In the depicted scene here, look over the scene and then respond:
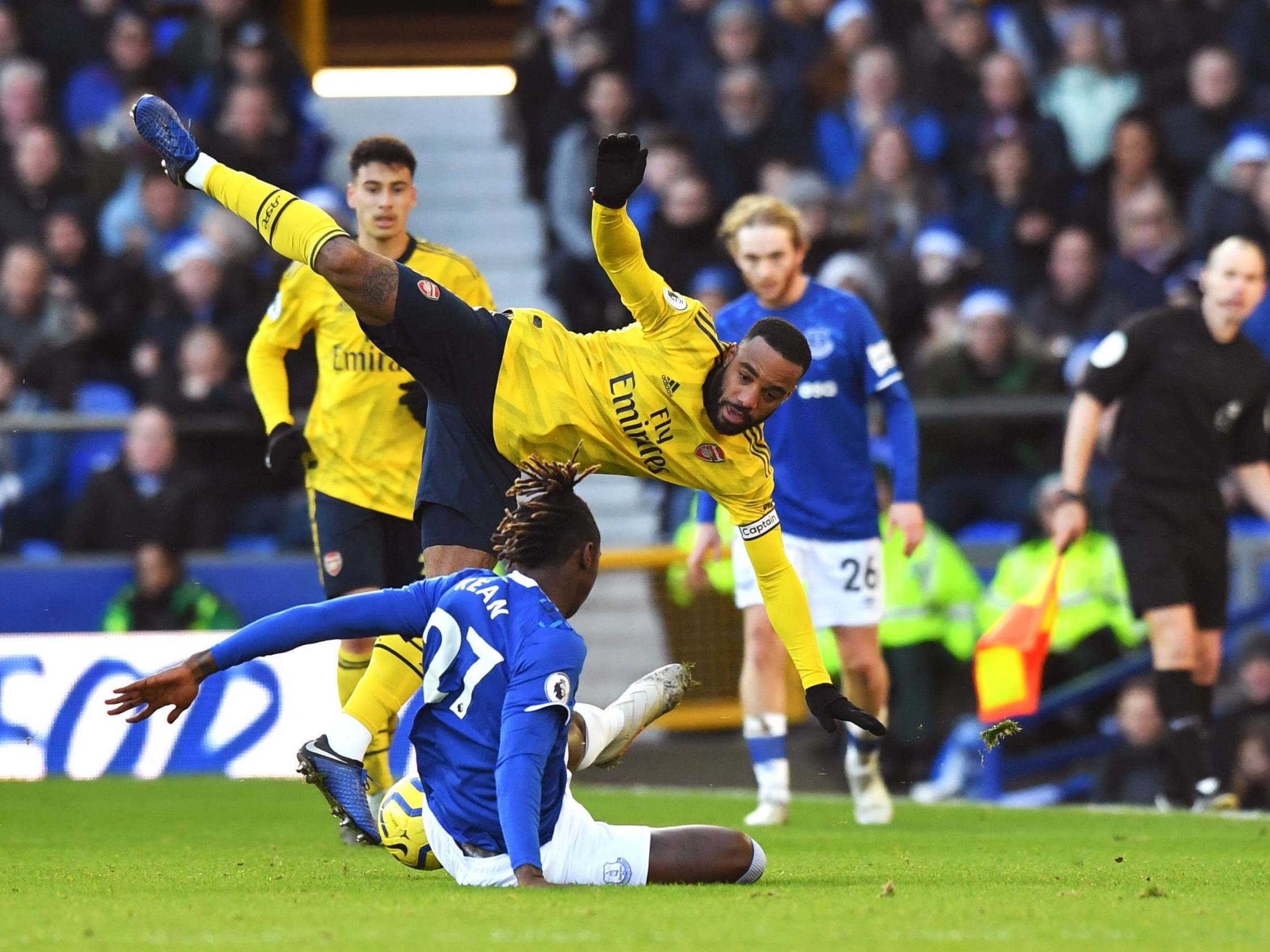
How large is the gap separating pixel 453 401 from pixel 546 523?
1176 mm

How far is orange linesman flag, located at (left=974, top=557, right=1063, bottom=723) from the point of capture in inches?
363

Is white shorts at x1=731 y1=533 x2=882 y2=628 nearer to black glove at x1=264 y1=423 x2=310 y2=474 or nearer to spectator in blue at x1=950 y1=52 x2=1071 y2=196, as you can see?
black glove at x1=264 y1=423 x2=310 y2=474

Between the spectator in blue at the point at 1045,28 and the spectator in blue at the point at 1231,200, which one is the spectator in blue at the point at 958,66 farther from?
the spectator in blue at the point at 1231,200

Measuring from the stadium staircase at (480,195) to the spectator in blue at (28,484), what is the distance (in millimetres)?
3384

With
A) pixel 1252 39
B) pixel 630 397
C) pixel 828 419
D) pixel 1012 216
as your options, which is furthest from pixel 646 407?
pixel 1252 39

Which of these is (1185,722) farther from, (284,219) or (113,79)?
(113,79)

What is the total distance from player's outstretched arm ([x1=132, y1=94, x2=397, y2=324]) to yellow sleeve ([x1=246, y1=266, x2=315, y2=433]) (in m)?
1.12

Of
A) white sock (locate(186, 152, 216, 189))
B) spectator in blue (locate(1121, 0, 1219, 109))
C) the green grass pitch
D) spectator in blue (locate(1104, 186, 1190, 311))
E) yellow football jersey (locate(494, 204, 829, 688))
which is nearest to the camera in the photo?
the green grass pitch

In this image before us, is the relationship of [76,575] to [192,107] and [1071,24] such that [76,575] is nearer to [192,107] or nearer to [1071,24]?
[192,107]

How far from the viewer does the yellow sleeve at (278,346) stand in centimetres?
772

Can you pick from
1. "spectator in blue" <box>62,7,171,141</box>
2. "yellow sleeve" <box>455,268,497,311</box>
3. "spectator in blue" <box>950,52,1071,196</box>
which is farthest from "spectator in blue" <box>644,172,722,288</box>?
"yellow sleeve" <box>455,268,497,311</box>

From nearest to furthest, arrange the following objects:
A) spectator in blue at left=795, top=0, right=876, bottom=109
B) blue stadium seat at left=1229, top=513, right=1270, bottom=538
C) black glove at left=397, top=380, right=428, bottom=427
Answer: black glove at left=397, top=380, right=428, bottom=427 → blue stadium seat at left=1229, top=513, right=1270, bottom=538 → spectator in blue at left=795, top=0, right=876, bottom=109

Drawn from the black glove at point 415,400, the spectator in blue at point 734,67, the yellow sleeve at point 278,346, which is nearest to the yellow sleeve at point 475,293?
the black glove at point 415,400

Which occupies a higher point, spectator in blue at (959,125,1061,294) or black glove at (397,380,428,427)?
spectator in blue at (959,125,1061,294)
